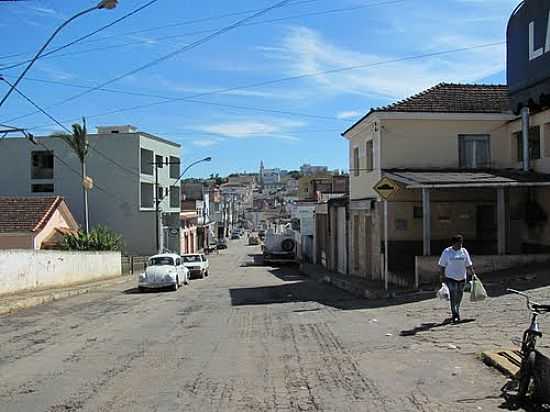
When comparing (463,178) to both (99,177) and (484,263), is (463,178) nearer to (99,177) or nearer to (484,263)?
(484,263)

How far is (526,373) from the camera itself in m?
6.84

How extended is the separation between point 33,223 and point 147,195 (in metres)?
25.9

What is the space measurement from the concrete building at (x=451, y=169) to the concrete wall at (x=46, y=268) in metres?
12.5

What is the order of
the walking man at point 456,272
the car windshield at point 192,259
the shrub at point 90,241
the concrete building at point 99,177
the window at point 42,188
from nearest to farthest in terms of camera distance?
the walking man at point 456,272 < the shrub at point 90,241 < the car windshield at point 192,259 < the concrete building at point 99,177 < the window at point 42,188

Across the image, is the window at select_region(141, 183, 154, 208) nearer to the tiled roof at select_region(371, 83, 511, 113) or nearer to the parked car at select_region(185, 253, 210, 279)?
the parked car at select_region(185, 253, 210, 279)

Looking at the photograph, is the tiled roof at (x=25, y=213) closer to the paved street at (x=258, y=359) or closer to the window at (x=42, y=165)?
the window at (x=42, y=165)

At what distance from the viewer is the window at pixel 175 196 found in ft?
233

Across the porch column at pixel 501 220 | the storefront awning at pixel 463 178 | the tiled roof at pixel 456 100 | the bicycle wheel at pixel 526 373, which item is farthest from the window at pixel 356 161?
the bicycle wheel at pixel 526 373

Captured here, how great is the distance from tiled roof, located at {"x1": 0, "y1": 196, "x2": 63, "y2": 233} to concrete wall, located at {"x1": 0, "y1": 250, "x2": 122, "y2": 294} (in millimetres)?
4766

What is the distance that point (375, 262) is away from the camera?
27.0m

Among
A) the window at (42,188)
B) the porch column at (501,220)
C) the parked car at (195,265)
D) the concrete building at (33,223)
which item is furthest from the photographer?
the window at (42,188)

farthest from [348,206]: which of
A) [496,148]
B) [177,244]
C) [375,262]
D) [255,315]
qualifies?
[177,244]

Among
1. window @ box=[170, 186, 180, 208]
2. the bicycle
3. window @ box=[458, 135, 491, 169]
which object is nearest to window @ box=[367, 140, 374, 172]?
window @ box=[458, 135, 491, 169]

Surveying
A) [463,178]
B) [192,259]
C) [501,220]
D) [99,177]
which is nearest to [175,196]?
[99,177]
